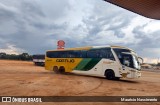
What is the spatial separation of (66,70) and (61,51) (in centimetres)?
227

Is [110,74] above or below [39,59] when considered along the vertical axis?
below

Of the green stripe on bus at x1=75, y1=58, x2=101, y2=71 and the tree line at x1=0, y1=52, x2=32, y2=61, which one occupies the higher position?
the tree line at x1=0, y1=52, x2=32, y2=61

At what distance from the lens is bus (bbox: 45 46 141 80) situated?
1947cm

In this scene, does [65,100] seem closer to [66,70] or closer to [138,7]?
[138,7]

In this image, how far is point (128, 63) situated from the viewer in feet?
63.5

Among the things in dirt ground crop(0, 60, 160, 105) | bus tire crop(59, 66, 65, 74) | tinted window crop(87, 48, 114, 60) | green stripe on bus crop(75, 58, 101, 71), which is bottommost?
dirt ground crop(0, 60, 160, 105)

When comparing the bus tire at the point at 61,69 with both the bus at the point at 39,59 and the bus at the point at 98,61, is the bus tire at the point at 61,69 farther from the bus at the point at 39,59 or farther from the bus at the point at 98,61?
the bus at the point at 39,59

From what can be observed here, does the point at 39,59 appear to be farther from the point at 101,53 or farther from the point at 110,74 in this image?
the point at 110,74

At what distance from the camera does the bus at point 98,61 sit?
1947 centimetres

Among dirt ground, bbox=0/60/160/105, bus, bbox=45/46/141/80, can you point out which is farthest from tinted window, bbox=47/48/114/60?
dirt ground, bbox=0/60/160/105

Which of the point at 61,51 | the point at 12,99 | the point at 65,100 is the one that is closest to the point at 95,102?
the point at 65,100

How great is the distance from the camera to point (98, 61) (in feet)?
70.7

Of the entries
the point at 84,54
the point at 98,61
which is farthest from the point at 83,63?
the point at 98,61

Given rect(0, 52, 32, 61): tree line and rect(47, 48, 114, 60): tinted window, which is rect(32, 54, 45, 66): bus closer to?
rect(47, 48, 114, 60): tinted window
